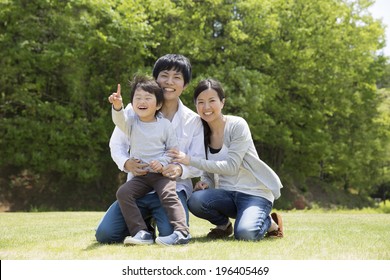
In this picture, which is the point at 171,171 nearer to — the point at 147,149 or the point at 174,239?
the point at 147,149

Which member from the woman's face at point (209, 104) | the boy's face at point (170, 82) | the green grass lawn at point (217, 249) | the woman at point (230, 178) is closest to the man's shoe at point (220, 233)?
the woman at point (230, 178)

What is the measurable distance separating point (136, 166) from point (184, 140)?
65cm

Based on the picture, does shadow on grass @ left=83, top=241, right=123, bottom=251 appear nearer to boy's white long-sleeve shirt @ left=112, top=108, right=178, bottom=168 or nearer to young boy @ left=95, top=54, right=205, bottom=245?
young boy @ left=95, top=54, right=205, bottom=245

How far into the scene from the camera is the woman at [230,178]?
5.04 metres

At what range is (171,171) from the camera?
488cm

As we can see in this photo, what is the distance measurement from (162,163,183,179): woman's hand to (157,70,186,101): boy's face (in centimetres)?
77

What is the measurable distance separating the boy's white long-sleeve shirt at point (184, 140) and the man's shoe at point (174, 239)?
0.67 metres

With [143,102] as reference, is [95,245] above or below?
below

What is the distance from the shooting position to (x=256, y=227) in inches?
195

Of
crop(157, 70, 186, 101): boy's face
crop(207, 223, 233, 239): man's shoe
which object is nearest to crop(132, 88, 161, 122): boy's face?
crop(157, 70, 186, 101): boy's face

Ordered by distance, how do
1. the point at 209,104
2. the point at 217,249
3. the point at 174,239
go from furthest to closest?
the point at 209,104 → the point at 174,239 → the point at 217,249

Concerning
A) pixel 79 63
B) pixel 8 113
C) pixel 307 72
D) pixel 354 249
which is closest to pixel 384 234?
pixel 354 249

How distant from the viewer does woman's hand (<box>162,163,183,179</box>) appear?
486 cm

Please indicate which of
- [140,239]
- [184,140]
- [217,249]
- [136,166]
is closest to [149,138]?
[136,166]
